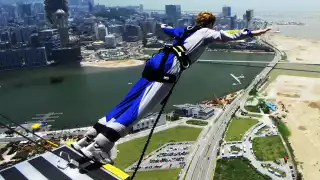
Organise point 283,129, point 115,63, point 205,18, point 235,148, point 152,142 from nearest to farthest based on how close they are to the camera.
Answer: point 205,18
point 235,148
point 152,142
point 283,129
point 115,63

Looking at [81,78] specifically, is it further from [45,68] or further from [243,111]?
[243,111]

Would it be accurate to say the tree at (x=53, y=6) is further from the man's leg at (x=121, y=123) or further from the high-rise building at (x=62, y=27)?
the man's leg at (x=121, y=123)

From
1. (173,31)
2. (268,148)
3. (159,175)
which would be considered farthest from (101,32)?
(173,31)

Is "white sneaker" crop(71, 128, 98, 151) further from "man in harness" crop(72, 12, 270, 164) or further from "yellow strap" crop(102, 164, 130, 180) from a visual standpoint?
"yellow strap" crop(102, 164, 130, 180)

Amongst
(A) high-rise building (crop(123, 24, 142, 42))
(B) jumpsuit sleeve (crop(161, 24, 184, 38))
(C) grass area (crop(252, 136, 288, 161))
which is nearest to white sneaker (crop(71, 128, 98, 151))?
(B) jumpsuit sleeve (crop(161, 24, 184, 38))

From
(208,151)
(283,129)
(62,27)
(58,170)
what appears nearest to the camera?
(58,170)

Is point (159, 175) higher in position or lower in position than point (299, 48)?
lower

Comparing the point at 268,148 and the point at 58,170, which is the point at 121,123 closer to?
the point at 58,170
